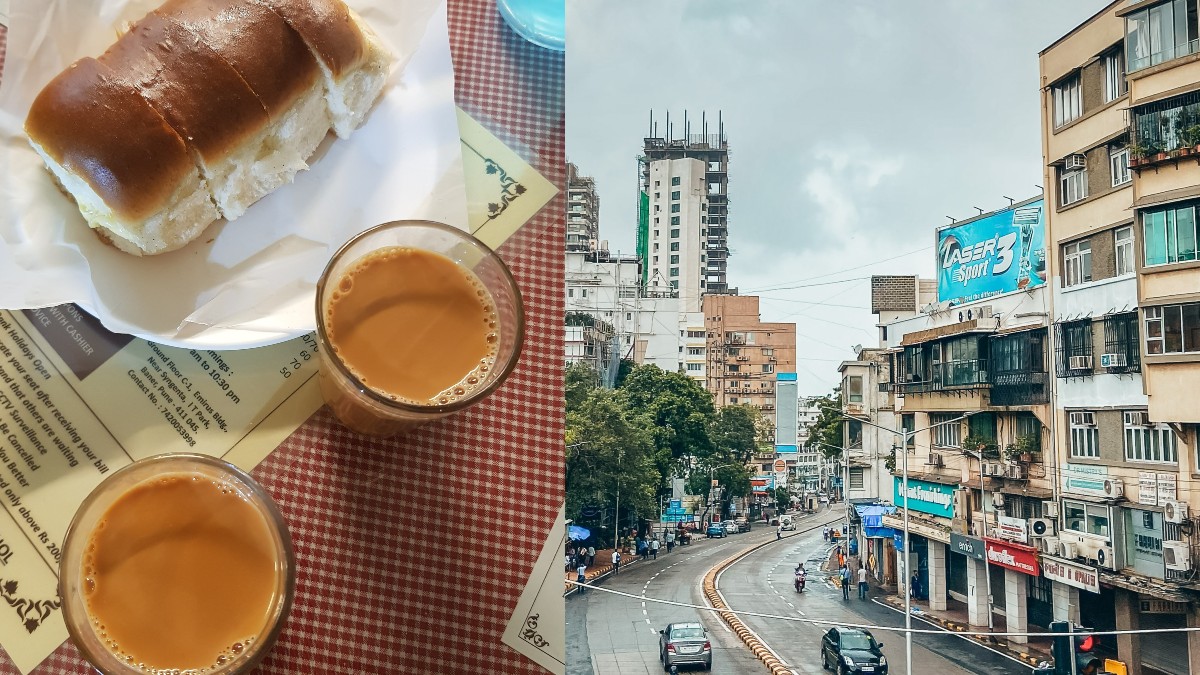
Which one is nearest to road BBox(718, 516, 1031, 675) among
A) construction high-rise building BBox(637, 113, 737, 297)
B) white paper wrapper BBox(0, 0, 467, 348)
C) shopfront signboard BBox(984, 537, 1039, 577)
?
shopfront signboard BBox(984, 537, 1039, 577)

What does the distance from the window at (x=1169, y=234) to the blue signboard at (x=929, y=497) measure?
569mm

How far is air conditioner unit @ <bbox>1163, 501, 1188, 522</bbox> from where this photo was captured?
1409 mm

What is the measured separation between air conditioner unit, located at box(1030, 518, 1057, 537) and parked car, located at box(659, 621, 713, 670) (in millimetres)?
675

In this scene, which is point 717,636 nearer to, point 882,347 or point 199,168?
point 882,347

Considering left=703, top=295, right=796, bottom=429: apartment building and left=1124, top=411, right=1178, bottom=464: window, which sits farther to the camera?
left=703, top=295, right=796, bottom=429: apartment building

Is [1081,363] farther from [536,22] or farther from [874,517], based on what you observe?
[536,22]

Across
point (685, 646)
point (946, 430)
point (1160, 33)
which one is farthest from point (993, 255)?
point (685, 646)

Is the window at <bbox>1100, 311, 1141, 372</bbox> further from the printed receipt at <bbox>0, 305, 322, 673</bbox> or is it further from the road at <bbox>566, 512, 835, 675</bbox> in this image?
the printed receipt at <bbox>0, 305, 322, 673</bbox>

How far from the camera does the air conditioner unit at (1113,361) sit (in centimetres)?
146

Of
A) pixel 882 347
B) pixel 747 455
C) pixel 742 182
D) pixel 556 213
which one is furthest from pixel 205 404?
pixel 882 347

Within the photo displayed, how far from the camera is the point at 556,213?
4.72 feet

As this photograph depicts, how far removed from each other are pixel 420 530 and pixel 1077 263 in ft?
4.26

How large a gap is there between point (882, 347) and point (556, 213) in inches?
29.6

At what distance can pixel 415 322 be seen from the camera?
1.07 m
